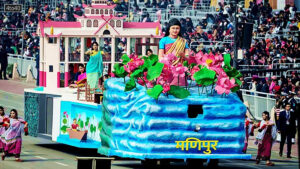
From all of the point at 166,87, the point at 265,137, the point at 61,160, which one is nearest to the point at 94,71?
the point at 61,160

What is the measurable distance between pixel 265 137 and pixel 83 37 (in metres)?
5.47

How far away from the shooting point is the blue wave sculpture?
16312 millimetres

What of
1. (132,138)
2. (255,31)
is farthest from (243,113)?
(255,31)

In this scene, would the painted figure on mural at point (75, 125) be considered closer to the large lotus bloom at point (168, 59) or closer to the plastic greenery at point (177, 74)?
the plastic greenery at point (177, 74)

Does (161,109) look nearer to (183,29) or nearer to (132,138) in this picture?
(132,138)

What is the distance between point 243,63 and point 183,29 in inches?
318

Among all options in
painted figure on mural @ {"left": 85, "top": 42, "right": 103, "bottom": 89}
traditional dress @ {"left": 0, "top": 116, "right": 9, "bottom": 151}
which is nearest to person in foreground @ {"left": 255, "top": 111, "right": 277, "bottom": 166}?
painted figure on mural @ {"left": 85, "top": 42, "right": 103, "bottom": 89}

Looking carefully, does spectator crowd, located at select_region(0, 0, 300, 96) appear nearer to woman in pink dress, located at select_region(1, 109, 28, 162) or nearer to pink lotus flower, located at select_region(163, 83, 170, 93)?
woman in pink dress, located at select_region(1, 109, 28, 162)

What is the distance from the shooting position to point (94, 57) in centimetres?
2191

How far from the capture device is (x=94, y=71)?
71.7ft

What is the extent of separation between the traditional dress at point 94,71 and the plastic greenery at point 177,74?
475 cm

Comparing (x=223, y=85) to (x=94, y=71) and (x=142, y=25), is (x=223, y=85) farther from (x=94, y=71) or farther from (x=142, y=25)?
(x=142, y=25)

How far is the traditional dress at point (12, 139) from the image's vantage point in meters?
22.2

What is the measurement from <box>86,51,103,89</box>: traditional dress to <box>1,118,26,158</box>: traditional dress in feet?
6.42
